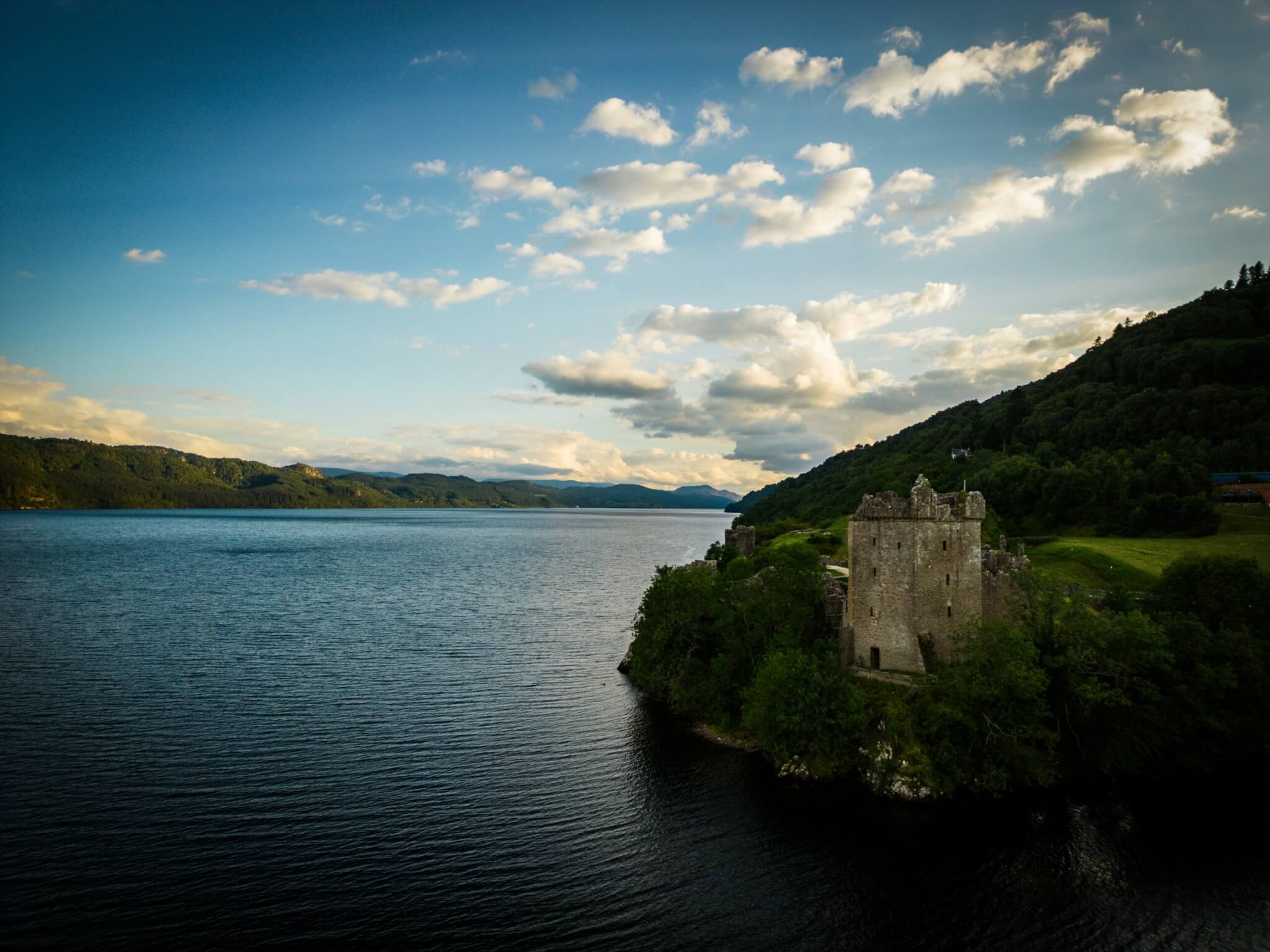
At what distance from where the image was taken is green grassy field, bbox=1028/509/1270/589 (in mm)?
51688

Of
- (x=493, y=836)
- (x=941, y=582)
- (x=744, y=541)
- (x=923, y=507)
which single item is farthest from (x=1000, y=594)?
(x=744, y=541)

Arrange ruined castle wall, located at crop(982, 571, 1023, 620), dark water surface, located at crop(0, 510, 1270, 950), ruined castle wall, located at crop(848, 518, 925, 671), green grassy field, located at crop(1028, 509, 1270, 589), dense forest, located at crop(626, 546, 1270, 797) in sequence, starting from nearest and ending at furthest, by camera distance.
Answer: dark water surface, located at crop(0, 510, 1270, 950) < dense forest, located at crop(626, 546, 1270, 797) < ruined castle wall, located at crop(848, 518, 925, 671) < ruined castle wall, located at crop(982, 571, 1023, 620) < green grassy field, located at crop(1028, 509, 1270, 589)

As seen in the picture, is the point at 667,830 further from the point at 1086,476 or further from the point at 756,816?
the point at 1086,476

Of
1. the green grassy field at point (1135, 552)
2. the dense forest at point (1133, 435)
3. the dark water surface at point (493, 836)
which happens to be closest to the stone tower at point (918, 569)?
the dark water surface at point (493, 836)

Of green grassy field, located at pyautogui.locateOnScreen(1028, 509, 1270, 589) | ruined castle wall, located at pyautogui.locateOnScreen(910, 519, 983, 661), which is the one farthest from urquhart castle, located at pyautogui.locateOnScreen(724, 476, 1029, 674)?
green grassy field, located at pyautogui.locateOnScreen(1028, 509, 1270, 589)

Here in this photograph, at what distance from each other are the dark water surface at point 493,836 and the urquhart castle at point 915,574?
7.86 metres

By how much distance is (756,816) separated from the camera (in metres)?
29.2

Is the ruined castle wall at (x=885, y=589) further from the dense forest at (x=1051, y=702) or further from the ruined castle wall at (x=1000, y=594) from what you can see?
the ruined castle wall at (x=1000, y=594)

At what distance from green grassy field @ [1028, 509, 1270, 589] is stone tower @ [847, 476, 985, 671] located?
1865 centimetres

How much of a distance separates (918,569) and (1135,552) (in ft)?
129

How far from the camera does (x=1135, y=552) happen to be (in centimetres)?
5891

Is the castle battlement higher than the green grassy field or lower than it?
higher

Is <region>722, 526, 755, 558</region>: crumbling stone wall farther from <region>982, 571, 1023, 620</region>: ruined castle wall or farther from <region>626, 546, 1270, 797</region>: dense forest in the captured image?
<region>626, 546, 1270, 797</region>: dense forest

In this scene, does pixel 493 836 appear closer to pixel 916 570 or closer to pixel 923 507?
pixel 916 570
